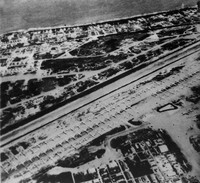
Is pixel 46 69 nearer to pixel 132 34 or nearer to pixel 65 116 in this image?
pixel 65 116

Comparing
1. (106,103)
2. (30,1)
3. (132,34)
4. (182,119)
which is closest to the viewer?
(182,119)

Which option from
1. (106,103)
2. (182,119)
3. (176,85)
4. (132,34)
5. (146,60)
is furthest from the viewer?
(132,34)

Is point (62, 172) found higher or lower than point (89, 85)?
lower

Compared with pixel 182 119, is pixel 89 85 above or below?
above

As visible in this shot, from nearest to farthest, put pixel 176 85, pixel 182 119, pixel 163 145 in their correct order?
pixel 163 145, pixel 182 119, pixel 176 85

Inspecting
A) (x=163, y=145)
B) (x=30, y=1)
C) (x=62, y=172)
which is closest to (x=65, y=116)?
(x=62, y=172)


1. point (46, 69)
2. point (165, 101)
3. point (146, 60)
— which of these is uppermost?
point (46, 69)

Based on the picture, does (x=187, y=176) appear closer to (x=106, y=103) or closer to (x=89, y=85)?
(x=106, y=103)

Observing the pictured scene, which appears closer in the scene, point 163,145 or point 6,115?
point 163,145

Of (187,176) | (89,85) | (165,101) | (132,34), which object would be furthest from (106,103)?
(132,34)
